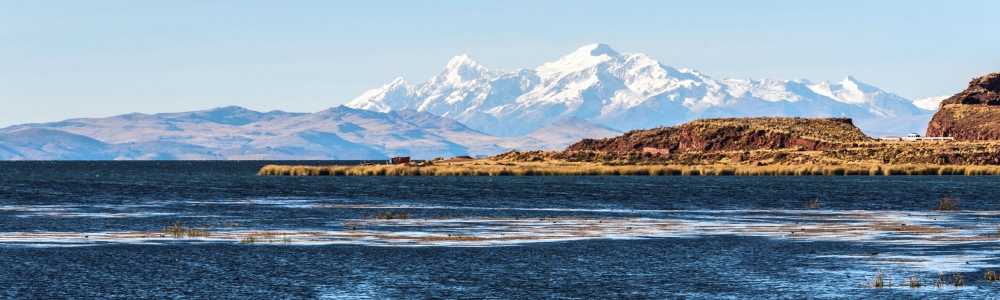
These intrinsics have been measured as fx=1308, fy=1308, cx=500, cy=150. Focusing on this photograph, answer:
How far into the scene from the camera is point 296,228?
5506 centimetres

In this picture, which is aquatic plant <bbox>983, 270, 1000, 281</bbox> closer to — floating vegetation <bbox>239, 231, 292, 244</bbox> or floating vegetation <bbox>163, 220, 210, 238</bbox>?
floating vegetation <bbox>239, 231, 292, 244</bbox>

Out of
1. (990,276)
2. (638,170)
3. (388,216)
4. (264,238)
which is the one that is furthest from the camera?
(638,170)

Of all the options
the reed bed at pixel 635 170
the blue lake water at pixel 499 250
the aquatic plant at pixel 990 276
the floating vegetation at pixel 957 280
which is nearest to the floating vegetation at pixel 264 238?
the blue lake water at pixel 499 250

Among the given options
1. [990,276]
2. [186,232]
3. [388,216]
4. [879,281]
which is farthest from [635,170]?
[879,281]

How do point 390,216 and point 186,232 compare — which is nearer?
point 186,232

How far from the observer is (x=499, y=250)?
142ft

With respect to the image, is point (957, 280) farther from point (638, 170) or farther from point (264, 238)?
point (638, 170)

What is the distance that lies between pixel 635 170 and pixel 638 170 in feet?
1.25

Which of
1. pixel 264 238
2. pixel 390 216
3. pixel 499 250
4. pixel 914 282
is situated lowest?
pixel 914 282

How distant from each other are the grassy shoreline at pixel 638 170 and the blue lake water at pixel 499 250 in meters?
76.4

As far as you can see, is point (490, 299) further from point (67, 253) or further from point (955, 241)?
point (955, 241)

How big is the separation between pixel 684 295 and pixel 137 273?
49.1ft

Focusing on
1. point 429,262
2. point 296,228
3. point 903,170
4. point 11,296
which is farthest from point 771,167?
point 11,296

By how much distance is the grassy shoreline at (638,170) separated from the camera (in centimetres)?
15425
